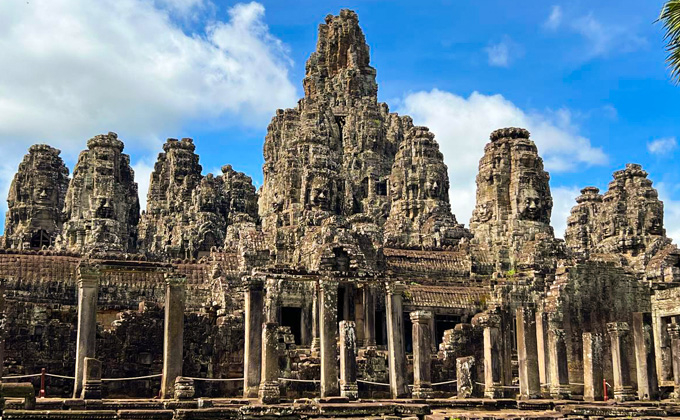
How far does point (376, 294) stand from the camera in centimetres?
3953

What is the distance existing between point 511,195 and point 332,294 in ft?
72.6

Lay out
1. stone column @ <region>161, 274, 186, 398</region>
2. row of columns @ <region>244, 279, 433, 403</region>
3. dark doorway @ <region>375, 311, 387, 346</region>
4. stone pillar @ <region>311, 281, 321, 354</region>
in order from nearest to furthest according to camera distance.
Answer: row of columns @ <region>244, 279, 433, 403</region>
stone column @ <region>161, 274, 186, 398</region>
stone pillar @ <region>311, 281, 321, 354</region>
dark doorway @ <region>375, 311, 387, 346</region>

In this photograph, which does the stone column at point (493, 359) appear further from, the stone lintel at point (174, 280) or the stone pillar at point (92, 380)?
the stone pillar at point (92, 380)

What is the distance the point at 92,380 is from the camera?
2662 cm

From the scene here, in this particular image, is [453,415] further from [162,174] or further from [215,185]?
[162,174]

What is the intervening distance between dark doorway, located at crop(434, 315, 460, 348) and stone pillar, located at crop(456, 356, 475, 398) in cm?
764

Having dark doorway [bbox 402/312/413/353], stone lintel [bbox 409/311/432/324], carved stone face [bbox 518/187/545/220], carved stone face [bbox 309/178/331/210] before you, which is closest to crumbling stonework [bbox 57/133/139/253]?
carved stone face [bbox 309/178/331/210]

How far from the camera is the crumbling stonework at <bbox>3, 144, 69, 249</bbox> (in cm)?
6047

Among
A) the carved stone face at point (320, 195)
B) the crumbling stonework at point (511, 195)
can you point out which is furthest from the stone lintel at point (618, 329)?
the carved stone face at point (320, 195)

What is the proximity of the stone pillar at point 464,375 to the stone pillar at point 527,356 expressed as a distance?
1907mm

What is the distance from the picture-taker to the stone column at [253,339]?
2831 centimetres

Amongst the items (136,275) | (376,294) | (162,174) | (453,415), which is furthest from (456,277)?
(162,174)

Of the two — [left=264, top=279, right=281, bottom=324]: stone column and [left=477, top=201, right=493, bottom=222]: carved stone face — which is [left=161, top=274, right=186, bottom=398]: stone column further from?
[left=477, top=201, right=493, bottom=222]: carved stone face

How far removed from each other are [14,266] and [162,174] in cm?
3235
